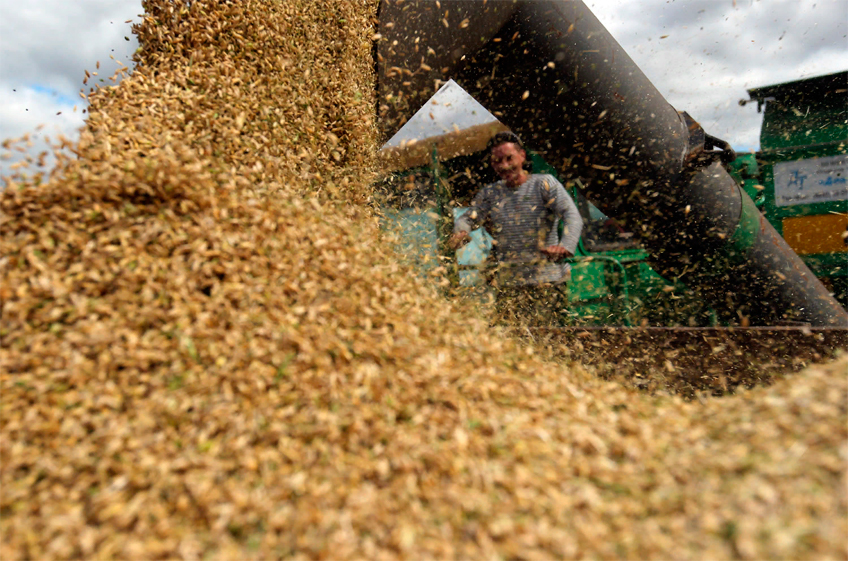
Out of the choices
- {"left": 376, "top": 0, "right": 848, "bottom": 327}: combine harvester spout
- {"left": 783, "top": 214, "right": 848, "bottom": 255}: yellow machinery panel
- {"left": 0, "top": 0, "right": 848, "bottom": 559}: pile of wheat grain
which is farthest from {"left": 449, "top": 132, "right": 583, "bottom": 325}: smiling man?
{"left": 783, "top": 214, "right": 848, "bottom": 255}: yellow machinery panel

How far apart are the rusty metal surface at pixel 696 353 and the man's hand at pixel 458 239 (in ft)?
2.66

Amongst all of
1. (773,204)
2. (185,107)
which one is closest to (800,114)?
(773,204)

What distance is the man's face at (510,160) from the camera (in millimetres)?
4262

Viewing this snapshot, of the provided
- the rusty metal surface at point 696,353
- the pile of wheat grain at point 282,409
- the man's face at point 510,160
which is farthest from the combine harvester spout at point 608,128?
the pile of wheat grain at point 282,409

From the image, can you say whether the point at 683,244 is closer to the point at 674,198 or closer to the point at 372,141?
the point at 674,198

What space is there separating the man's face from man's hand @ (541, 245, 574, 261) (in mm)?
671

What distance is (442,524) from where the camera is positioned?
1526mm

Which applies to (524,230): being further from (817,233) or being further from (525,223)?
(817,233)

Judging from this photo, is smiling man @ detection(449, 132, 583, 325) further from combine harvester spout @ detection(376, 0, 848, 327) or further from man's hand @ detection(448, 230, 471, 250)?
combine harvester spout @ detection(376, 0, 848, 327)

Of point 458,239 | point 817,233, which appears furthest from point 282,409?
point 817,233

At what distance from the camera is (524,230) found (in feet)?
14.0

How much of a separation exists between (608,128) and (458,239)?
3.95ft

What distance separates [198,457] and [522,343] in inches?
81.0

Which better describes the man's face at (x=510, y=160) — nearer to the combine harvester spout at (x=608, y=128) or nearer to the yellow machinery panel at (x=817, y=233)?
the combine harvester spout at (x=608, y=128)
